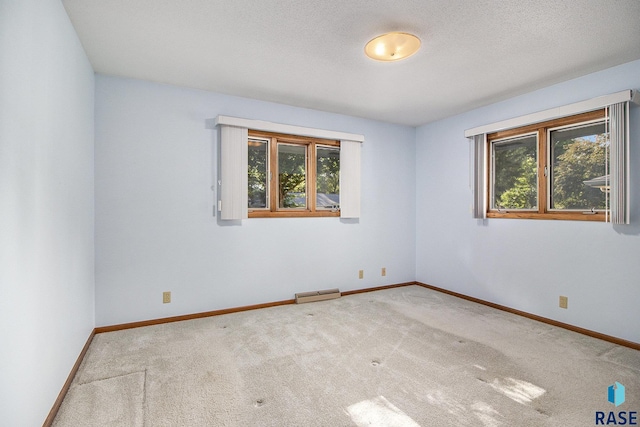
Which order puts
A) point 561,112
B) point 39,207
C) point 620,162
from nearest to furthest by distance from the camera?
point 39,207 < point 620,162 < point 561,112

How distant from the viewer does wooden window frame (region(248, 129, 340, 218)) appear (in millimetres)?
3959

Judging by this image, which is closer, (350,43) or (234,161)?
(350,43)

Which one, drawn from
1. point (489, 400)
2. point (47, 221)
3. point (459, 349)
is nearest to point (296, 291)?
point (459, 349)

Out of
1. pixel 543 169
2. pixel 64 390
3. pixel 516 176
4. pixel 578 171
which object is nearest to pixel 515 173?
pixel 516 176

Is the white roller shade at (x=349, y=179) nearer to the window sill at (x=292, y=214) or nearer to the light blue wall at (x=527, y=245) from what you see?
the window sill at (x=292, y=214)

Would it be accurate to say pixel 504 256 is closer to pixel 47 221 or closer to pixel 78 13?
pixel 47 221

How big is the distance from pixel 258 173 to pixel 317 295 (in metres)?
1.75

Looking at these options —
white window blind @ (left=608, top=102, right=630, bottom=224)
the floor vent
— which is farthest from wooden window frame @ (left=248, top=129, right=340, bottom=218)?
white window blind @ (left=608, top=102, right=630, bottom=224)

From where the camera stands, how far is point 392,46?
2441mm

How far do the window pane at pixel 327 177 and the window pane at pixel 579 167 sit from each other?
2535mm

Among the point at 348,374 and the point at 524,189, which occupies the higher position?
the point at 524,189

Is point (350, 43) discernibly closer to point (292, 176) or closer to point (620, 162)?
point (292, 176)

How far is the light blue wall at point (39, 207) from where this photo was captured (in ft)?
4.45

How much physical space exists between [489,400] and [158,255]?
→ 10.4 ft
